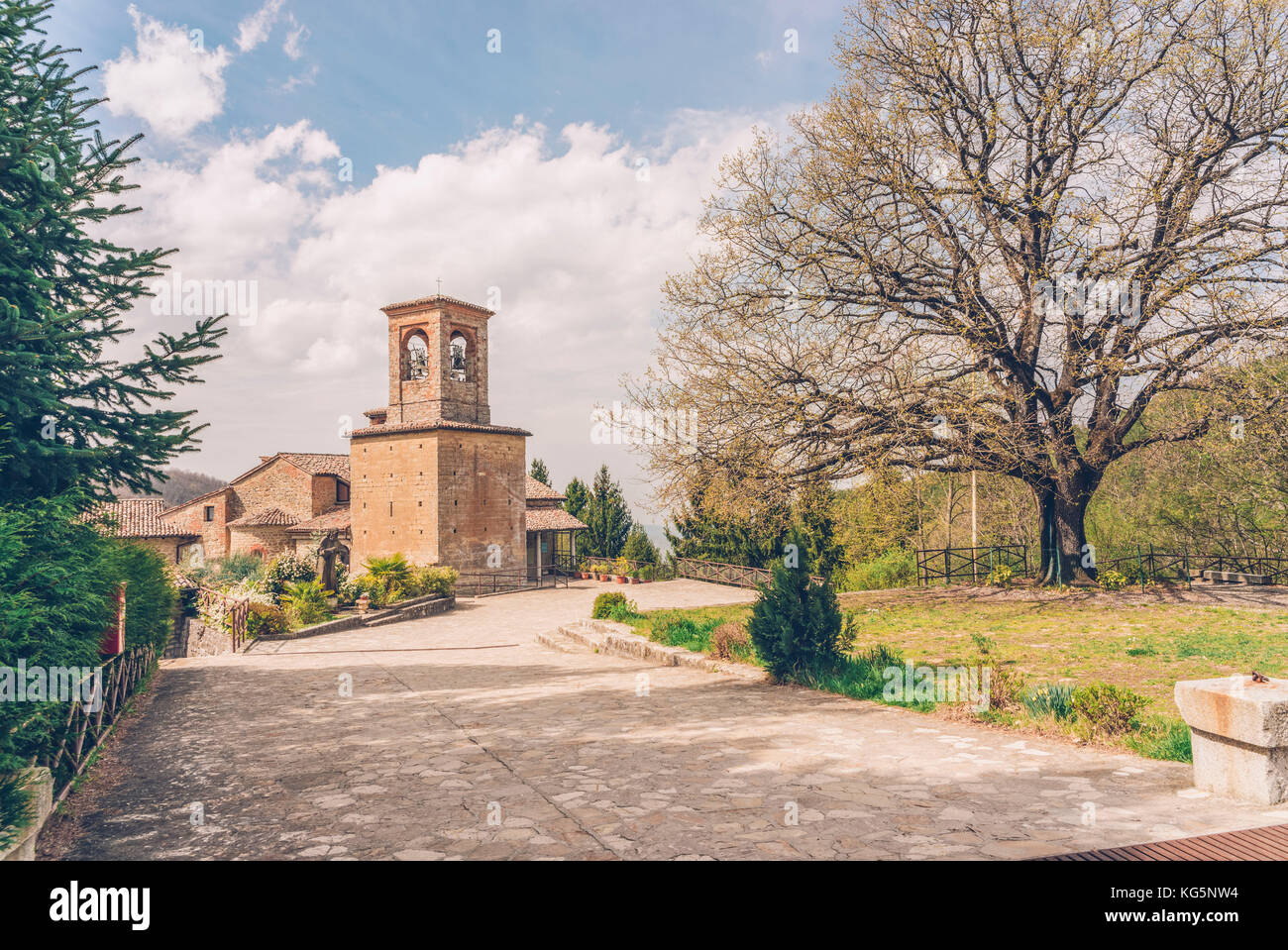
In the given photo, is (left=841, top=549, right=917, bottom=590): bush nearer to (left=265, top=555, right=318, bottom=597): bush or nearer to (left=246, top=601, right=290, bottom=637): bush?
(left=246, top=601, right=290, bottom=637): bush

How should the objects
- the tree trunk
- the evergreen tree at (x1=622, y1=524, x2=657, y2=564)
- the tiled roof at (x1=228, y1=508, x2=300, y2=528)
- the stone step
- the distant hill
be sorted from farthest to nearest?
the distant hill, the tiled roof at (x1=228, y1=508, x2=300, y2=528), the evergreen tree at (x1=622, y1=524, x2=657, y2=564), the tree trunk, the stone step

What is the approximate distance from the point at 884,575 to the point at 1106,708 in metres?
20.2

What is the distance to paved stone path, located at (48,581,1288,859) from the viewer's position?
447 centimetres

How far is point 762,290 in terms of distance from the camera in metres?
16.4

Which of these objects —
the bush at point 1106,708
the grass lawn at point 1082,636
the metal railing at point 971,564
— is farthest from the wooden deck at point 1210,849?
the metal railing at point 971,564

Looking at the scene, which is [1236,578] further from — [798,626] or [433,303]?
[433,303]

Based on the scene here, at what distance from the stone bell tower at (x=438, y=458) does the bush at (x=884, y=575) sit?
15296mm

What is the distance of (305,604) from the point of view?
66.8 feet

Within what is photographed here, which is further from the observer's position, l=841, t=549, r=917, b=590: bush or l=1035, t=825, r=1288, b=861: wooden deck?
l=841, t=549, r=917, b=590: bush

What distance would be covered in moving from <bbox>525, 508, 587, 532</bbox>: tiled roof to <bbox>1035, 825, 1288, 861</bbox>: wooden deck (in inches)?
1437

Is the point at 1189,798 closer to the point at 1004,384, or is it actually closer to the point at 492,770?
the point at 492,770

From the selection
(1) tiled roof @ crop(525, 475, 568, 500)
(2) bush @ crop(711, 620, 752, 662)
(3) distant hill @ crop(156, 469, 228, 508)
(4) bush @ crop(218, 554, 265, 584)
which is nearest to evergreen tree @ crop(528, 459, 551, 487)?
(1) tiled roof @ crop(525, 475, 568, 500)

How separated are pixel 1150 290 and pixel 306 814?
55.6 feet

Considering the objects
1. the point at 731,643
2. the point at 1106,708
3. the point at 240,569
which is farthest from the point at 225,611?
the point at 1106,708
